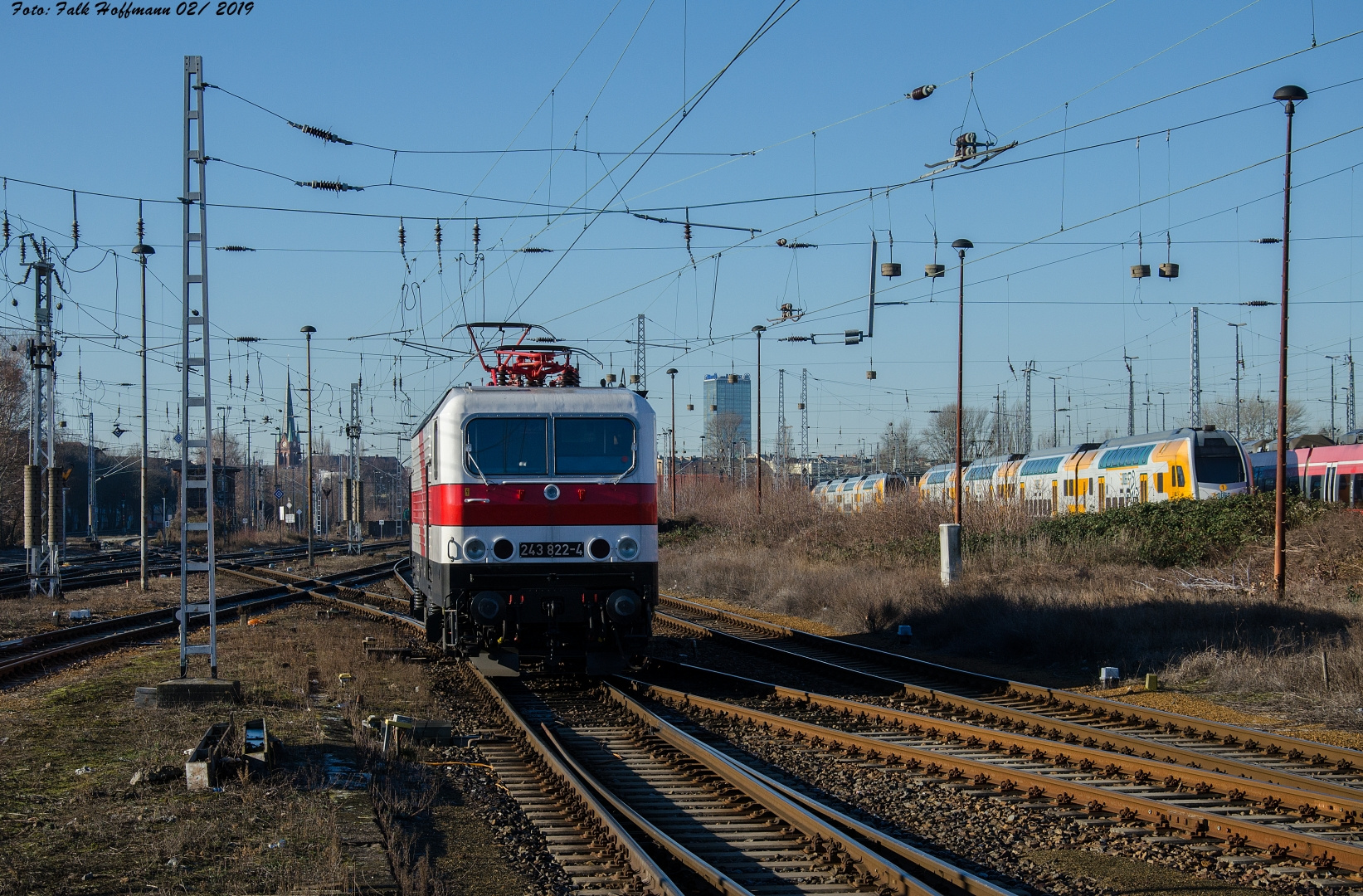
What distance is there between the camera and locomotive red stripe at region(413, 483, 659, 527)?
1250cm

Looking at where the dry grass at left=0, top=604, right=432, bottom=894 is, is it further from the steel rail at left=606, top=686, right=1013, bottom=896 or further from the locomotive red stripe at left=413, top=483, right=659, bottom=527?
the steel rail at left=606, top=686, right=1013, bottom=896

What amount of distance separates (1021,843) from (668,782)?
291cm

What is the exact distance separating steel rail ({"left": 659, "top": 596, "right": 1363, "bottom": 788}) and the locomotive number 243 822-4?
4.14 meters

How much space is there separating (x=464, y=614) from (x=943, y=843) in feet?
21.6

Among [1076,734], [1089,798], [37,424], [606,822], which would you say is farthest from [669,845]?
[37,424]

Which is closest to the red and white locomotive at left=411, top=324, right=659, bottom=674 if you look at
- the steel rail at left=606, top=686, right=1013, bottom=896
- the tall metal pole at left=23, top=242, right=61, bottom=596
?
the steel rail at left=606, top=686, right=1013, bottom=896

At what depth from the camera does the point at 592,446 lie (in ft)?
42.2

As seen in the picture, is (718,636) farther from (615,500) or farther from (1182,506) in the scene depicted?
(1182,506)

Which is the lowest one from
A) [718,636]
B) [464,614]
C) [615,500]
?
[718,636]

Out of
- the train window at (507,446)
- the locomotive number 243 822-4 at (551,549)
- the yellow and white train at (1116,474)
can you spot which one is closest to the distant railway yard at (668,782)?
the locomotive number 243 822-4 at (551,549)

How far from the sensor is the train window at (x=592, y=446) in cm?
1280

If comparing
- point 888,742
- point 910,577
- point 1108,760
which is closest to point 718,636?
point 910,577

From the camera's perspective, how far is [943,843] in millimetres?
7410

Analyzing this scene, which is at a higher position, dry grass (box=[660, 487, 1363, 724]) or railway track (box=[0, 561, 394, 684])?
dry grass (box=[660, 487, 1363, 724])
